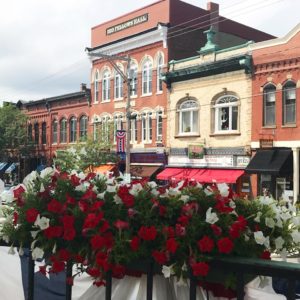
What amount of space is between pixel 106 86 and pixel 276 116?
1435 centimetres

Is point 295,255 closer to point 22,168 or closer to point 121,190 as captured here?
point 121,190

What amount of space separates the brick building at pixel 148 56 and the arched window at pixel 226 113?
3963 millimetres

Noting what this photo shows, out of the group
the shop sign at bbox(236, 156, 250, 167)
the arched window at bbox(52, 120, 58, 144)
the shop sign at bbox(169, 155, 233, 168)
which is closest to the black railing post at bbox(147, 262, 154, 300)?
the shop sign at bbox(236, 156, 250, 167)

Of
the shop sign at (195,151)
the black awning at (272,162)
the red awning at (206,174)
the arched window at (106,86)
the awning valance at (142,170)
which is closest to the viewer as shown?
the black awning at (272,162)

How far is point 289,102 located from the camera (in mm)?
23203

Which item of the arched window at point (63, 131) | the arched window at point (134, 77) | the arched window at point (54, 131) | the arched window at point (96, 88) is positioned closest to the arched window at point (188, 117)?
the arched window at point (134, 77)

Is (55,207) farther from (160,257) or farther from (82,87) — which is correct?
(82,87)

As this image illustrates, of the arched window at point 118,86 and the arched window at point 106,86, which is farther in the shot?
the arched window at point 106,86

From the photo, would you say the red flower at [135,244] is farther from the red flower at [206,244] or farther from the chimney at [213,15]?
Answer: the chimney at [213,15]

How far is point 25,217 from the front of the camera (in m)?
2.51

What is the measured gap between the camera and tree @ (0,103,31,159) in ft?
137

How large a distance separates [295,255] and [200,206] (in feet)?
2.21

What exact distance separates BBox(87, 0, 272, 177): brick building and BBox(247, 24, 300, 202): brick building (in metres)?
6.62

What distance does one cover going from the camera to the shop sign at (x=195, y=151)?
2698 cm
